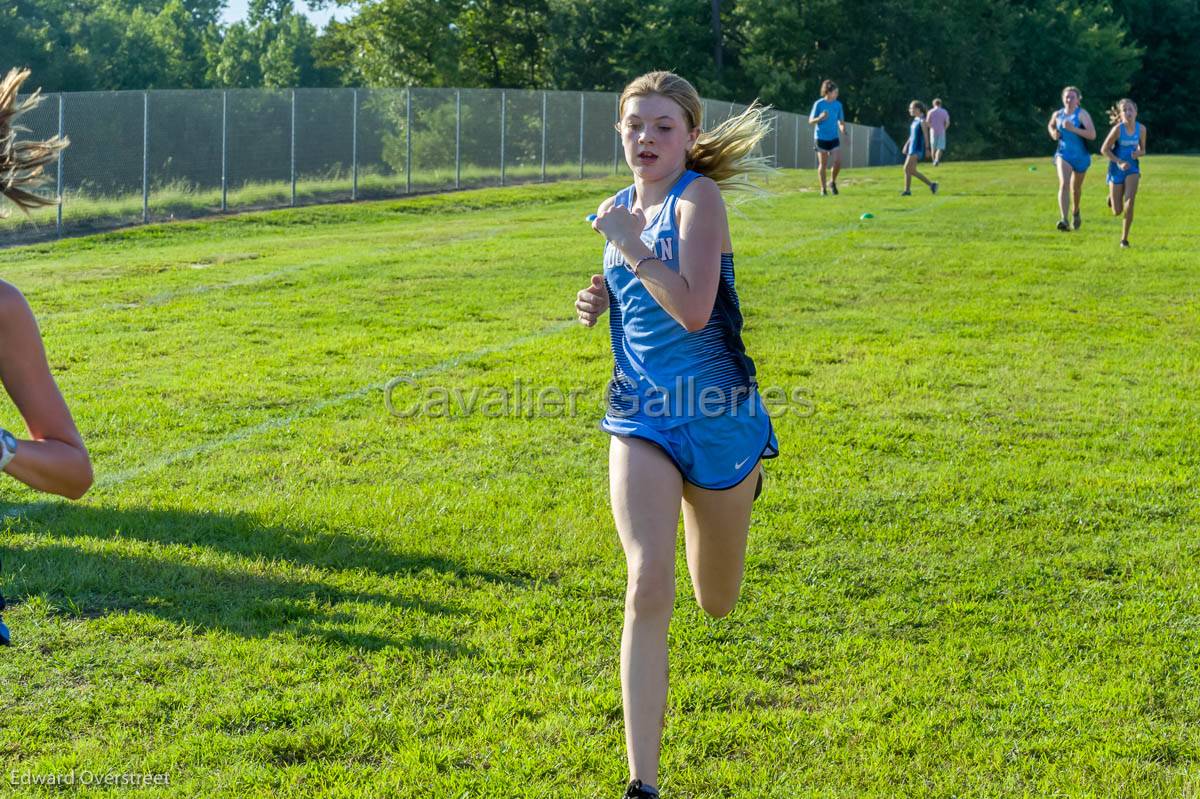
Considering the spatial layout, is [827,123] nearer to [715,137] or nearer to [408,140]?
[408,140]

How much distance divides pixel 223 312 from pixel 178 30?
7514cm

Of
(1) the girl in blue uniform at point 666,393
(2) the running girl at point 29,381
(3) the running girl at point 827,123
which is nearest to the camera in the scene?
(2) the running girl at point 29,381

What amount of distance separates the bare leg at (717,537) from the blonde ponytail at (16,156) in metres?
1.97

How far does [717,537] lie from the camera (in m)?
4.05

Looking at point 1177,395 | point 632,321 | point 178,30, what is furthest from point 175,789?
point 178,30

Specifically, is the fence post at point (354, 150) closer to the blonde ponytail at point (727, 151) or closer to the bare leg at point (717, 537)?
the blonde ponytail at point (727, 151)

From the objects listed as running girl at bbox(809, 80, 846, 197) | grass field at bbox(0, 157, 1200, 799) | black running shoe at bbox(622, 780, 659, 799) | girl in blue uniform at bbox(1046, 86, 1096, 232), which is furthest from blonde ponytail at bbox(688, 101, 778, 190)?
running girl at bbox(809, 80, 846, 197)

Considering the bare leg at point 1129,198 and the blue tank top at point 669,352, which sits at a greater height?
the bare leg at point 1129,198

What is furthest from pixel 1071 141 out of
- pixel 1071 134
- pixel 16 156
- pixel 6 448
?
pixel 6 448

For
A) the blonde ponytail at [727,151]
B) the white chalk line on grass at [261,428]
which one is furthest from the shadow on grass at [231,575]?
the blonde ponytail at [727,151]

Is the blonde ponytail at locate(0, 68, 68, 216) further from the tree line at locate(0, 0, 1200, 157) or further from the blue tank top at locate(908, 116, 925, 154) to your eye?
the tree line at locate(0, 0, 1200, 157)

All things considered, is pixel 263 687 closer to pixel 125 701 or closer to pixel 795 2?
pixel 125 701

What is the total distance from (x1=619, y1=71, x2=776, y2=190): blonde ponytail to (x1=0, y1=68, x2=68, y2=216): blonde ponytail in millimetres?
1790

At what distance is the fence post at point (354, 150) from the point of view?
2698 cm
